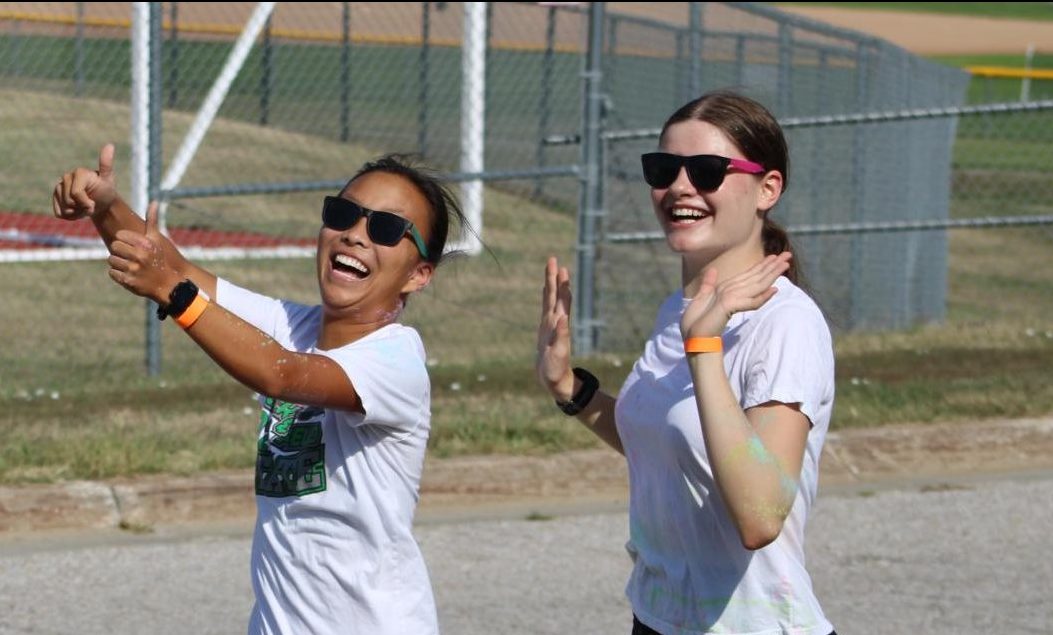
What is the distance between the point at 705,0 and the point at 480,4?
2199 mm

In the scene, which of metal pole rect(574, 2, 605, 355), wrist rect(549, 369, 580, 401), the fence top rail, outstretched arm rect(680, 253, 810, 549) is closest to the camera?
outstretched arm rect(680, 253, 810, 549)

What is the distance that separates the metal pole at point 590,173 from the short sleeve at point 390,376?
6672 mm

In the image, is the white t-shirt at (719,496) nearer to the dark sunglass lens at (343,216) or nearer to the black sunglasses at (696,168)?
the black sunglasses at (696,168)

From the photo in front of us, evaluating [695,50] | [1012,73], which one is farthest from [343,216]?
[1012,73]

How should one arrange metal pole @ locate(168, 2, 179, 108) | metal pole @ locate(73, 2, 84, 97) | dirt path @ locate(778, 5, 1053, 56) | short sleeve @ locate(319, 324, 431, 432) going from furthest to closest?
dirt path @ locate(778, 5, 1053, 56) < metal pole @ locate(73, 2, 84, 97) < metal pole @ locate(168, 2, 179, 108) < short sleeve @ locate(319, 324, 431, 432)

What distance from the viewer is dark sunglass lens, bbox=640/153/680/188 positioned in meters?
3.17

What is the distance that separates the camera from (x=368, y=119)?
1922 cm

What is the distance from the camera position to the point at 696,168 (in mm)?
3145

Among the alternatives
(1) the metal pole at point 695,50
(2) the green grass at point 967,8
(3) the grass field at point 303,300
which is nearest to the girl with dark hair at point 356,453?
(3) the grass field at point 303,300

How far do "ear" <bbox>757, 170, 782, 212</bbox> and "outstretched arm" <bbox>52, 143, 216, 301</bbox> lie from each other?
1.23 m

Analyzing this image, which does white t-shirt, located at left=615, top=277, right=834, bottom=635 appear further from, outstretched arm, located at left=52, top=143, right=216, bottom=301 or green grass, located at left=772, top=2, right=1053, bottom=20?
green grass, located at left=772, top=2, right=1053, bottom=20

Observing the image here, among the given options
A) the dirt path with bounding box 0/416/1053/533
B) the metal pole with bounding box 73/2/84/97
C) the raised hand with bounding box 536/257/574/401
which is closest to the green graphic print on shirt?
the raised hand with bounding box 536/257/574/401

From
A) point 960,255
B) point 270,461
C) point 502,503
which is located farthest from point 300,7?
point 270,461

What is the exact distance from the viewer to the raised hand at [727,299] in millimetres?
2822
